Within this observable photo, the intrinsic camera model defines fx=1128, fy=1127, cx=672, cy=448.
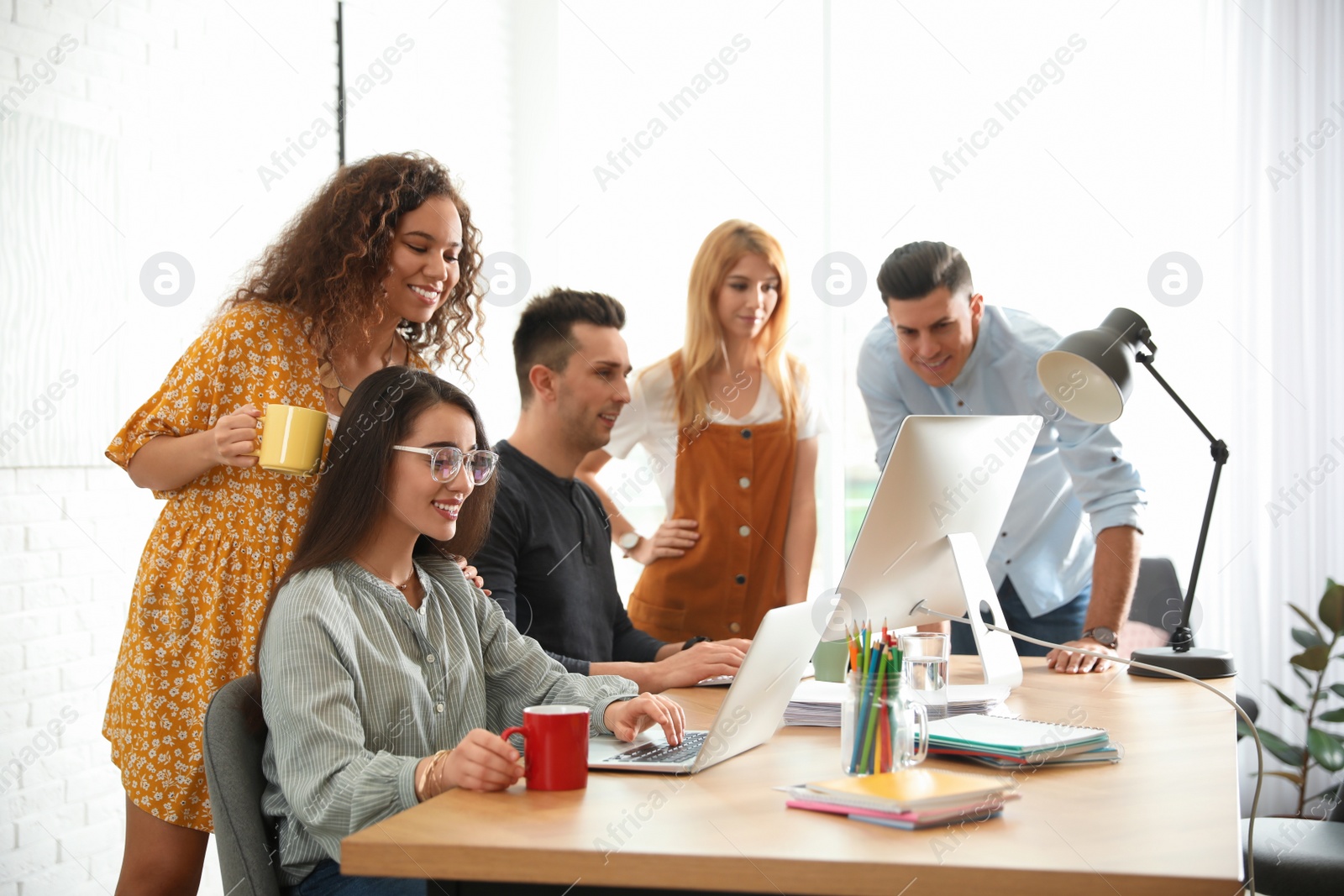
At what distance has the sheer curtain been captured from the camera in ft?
11.8

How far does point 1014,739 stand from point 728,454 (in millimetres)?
1518

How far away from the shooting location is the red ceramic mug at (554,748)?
47.7 inches

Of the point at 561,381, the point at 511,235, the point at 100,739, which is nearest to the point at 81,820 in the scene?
the point at 100,739

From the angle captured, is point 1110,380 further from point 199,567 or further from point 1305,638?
point 1305,638

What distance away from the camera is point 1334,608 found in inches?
129

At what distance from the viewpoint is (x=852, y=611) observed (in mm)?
1703

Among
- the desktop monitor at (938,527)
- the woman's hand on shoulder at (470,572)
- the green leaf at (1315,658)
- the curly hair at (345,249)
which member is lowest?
the green leaf at (1315,658)

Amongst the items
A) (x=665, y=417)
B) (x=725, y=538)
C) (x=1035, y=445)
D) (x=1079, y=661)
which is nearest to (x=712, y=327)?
(x=665, y=417)

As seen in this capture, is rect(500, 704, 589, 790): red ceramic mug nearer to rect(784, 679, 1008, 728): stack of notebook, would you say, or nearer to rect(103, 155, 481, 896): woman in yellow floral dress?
rect(784, 679, 1008, 728): stack of notebook

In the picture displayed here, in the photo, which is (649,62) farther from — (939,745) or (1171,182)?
(939,745)

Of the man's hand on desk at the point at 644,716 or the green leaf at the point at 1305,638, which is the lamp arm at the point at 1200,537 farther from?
the green leaf at the point at 1305,638

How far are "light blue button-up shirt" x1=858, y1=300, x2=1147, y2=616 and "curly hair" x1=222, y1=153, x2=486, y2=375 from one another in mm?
1187

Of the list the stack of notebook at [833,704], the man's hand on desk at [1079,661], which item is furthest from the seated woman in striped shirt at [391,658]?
the man's hand on desk at [1079,661]

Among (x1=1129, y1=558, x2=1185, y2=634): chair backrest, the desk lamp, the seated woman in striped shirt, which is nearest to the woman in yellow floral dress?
the seated woman in striped shirt
